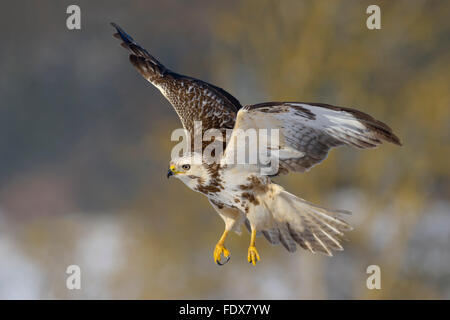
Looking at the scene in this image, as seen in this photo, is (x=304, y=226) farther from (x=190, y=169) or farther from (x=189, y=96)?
(x=189, y=96)

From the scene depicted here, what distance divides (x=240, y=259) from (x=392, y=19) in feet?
10.9

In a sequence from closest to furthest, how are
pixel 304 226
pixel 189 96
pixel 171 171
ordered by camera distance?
1. pixel 171 171
2. pixel 304 226
3. pixel 189 96

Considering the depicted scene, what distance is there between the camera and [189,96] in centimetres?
365

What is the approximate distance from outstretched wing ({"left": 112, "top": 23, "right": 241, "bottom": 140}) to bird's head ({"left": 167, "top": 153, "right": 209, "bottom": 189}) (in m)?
0.48

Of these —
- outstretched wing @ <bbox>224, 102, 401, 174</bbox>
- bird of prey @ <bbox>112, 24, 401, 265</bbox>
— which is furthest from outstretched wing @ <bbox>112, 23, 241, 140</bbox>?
outstretched wing @ <bbox>224, 102, 401, 174</bbox>

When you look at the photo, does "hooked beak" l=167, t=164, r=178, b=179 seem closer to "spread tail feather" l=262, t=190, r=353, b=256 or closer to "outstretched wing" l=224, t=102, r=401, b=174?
"outstretched wing" l=224, t=102, r=401, b=174

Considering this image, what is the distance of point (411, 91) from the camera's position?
792 centimetres

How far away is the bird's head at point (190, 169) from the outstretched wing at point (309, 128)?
0.13 metres

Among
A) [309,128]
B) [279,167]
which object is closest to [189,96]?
[279,167]

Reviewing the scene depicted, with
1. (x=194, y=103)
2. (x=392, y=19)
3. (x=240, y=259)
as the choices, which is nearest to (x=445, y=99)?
(x=392, y=19)

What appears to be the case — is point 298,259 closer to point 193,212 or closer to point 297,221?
point 193,212

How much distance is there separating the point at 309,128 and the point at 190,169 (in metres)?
0.57

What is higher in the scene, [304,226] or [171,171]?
[171,171]

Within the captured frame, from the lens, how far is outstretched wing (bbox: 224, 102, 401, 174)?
2.72 meters
